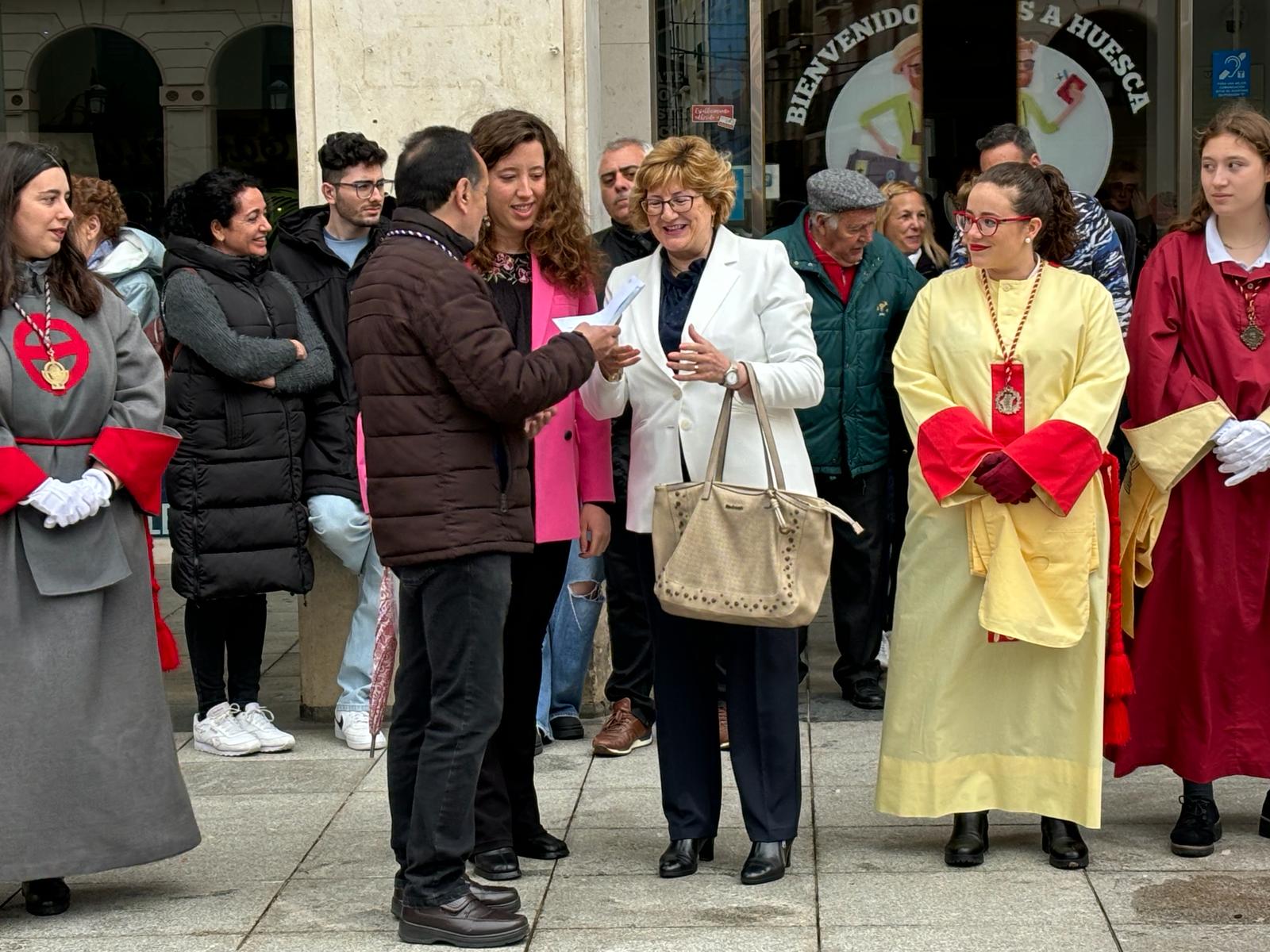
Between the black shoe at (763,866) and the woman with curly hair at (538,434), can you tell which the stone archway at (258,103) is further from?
the black shoe at (763,866)

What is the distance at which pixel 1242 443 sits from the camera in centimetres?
489

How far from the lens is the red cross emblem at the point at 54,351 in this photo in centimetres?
461

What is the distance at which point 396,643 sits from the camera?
15.9 ft

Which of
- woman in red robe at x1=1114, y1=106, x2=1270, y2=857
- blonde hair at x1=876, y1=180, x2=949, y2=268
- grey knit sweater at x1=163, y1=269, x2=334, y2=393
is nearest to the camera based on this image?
woman in red robe at x1=1114, y1=106, x2=1270, y2=857

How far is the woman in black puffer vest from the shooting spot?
6176 millimetres

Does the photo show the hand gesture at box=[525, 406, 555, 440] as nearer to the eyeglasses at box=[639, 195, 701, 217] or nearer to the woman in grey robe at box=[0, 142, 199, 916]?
the eyeglasses at box=[639, 195, 701, 217]

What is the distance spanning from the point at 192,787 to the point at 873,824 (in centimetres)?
224

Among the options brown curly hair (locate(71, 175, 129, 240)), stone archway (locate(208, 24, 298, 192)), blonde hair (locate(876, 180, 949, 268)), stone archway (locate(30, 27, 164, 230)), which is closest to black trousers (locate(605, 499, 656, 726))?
→ blonde hair (locate(876, 180, 949, 268))

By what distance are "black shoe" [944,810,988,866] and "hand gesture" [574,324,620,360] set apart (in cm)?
159

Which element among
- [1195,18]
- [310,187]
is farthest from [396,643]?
[1195,18]

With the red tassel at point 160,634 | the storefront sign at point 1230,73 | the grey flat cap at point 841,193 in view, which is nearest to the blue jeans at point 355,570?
the red tassel at point 160,634

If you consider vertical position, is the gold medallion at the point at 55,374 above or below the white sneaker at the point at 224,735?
above

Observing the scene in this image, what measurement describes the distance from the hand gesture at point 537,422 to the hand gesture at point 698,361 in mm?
327

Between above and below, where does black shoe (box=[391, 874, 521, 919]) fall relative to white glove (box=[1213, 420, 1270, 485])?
below
